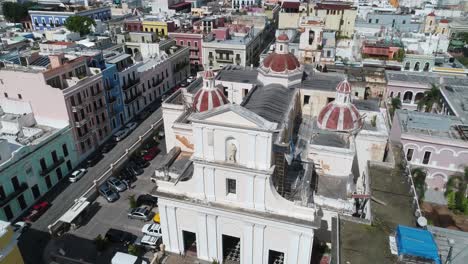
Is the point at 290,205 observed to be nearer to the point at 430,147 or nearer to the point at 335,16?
the point at 430,147

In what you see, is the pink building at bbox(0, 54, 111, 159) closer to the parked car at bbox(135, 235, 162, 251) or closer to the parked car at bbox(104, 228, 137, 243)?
the parked car at bbox(104, 228, 137, 243)

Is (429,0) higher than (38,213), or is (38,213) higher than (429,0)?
(429,0)

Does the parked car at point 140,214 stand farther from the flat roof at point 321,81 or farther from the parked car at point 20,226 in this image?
the flat roof at point 321,81

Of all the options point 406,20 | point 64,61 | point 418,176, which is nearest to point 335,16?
point 406,20

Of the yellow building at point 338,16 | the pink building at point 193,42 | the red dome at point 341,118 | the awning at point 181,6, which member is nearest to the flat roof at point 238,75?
the red dome at point 341,118

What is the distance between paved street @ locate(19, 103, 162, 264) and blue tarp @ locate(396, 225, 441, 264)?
33306 millimetres

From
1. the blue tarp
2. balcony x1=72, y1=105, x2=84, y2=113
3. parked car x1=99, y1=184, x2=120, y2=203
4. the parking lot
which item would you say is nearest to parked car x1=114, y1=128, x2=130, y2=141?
balcony x1=72, y1=105, x2=84, y2=113

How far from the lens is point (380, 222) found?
27.6m

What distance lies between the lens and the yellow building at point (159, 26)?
8231cm

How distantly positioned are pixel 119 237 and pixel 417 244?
1099 inches

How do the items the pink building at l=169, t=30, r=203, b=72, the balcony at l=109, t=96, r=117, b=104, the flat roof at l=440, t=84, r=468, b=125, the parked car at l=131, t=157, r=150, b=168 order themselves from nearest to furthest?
the flat roof at l=440, t=84, r=468, b=125
the parked car at l=131, t=157, r=150, b=168
the balcony at l=109, t=96, r=117, b=104
the pink building at l=169, t=30, r=203, b=72

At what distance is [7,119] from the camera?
44344 mm

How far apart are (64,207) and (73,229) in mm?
4177

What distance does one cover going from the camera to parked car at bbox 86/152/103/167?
159 feet
